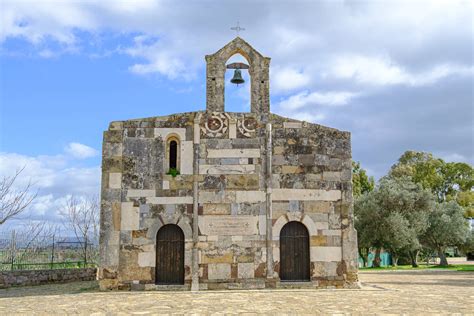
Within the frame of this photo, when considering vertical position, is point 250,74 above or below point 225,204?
above

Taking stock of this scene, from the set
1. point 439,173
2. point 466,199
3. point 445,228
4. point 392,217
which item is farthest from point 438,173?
point 392,217

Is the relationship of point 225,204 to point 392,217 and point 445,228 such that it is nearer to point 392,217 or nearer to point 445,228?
point 392,217

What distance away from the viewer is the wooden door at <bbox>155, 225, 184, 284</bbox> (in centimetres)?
1534

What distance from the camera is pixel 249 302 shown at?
11844mm

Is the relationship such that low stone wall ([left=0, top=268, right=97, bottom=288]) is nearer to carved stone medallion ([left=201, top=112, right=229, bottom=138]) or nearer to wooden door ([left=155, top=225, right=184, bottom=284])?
wooden door ([left=155, top=225, right=184, bottom=284])

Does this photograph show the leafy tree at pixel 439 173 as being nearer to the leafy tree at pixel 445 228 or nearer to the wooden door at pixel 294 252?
the leafy tree at pixel 445 228

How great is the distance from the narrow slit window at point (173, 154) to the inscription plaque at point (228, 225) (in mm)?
1950

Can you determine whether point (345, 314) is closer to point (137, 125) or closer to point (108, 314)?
point (108, 314)

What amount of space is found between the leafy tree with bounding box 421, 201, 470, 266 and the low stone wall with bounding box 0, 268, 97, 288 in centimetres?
2272

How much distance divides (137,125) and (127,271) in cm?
462

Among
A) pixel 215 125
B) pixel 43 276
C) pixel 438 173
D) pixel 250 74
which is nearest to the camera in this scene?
pixel 215 125

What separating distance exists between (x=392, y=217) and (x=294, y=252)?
668 inches

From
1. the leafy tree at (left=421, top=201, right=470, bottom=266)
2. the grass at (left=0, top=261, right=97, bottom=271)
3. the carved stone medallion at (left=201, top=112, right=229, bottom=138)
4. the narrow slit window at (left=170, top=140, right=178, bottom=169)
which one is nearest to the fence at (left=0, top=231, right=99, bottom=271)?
the grass at (left=0, top=261, right=97, bottom=271)

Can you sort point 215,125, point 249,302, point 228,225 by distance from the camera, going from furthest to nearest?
point 215,125 < point 228,225 < point 249,302
